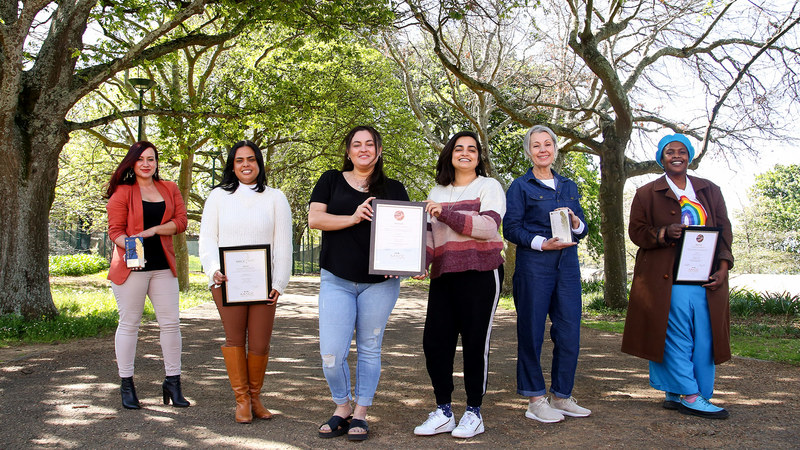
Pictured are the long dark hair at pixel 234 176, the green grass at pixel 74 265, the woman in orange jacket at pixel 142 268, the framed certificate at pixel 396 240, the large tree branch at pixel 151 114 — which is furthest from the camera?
the green grass at pixel 74 265

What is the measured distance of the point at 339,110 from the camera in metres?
19.4

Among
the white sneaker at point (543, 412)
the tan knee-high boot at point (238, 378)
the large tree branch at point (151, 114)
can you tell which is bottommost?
the white sneaker at point (543, 412)

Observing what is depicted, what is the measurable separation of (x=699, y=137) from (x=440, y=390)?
1261 cm

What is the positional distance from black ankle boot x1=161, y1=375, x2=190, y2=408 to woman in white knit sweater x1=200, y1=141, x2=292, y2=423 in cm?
62

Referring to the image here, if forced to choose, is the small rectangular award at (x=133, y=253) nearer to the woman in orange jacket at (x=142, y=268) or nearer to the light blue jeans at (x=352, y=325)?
the woman in orange jacket at (x=142, y=268)

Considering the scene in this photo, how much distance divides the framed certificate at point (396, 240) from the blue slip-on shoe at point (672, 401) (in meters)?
2.41

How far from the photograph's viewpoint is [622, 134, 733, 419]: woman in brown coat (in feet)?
15.9

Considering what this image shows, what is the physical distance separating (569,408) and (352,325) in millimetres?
1823

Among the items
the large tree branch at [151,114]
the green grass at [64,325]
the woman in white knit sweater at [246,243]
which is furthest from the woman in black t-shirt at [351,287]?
the large tree branch at [151,114]

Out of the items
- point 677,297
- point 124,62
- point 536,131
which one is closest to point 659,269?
point 677,297

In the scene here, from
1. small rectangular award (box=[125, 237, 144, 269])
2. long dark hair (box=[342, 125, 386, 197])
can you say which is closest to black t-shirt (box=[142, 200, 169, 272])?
small rectangular award (box=[125, 237, 144, 269])

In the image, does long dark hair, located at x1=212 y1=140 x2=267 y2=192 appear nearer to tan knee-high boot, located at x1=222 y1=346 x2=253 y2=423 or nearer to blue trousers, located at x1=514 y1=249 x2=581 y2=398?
tan knee-high boot, located at x1=222 y1=346 x2=253 y2=423

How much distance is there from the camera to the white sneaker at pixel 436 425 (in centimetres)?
425

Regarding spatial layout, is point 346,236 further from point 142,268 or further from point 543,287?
point 142,268
